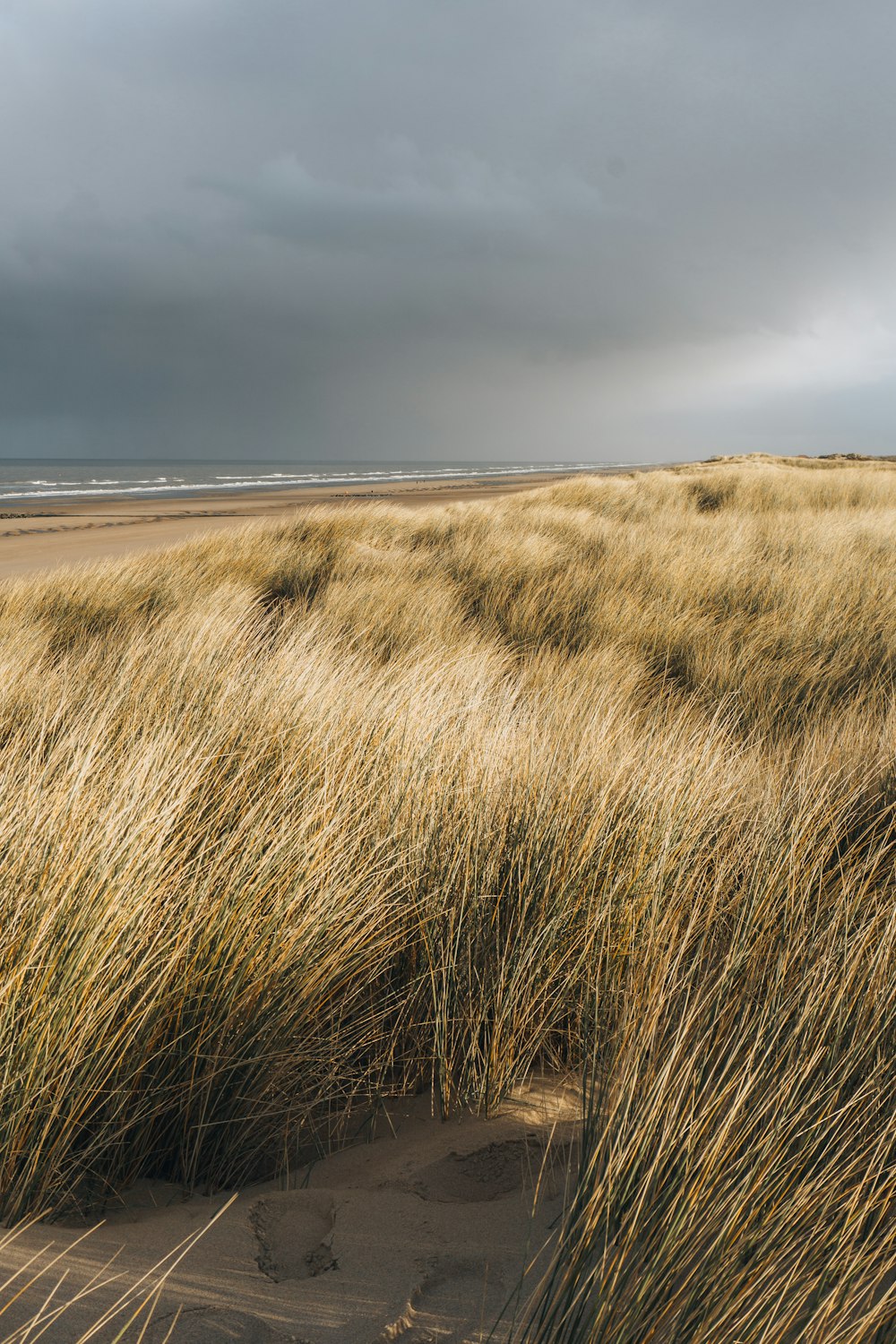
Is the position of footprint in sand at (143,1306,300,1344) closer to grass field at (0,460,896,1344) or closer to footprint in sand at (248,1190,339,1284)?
footprint in sand at (248,1190,339,1284)

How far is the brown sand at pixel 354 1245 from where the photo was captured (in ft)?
3.59

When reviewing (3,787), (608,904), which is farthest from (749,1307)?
(3,787)

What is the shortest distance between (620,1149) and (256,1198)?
2.28 feet

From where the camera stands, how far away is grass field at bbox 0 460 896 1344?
1.08 m

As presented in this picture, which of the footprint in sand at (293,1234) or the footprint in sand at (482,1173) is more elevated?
the footprint in sand at (293,1234)

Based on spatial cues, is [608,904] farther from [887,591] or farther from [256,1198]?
[887,591]

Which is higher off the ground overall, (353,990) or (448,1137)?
(353,990)

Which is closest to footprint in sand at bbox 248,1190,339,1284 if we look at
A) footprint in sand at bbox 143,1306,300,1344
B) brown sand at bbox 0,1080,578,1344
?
brown sand at bbox 0,1080,578,1344

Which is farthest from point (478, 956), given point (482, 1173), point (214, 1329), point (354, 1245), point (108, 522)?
point (108, 522)

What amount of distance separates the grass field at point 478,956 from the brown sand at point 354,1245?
9 cm

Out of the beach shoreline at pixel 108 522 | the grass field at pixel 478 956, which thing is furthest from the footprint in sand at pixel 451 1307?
the beach shoreline at pixel 108 522

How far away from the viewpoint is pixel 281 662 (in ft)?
12.4

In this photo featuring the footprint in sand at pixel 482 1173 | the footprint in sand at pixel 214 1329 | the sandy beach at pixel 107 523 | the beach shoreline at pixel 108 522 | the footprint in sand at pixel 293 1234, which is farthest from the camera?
the sandy beach at pixel 107 523

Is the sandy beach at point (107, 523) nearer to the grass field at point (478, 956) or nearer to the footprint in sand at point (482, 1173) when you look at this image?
the grass field at point (478, 956)
